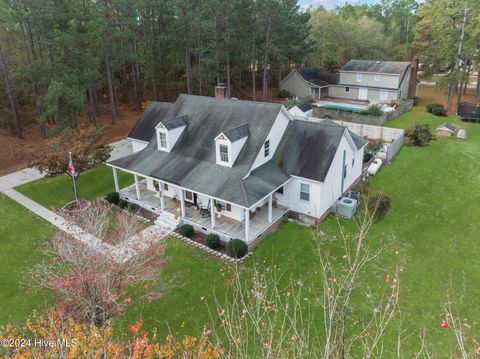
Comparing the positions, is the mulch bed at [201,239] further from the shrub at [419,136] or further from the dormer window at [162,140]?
the shrub at [419,136]

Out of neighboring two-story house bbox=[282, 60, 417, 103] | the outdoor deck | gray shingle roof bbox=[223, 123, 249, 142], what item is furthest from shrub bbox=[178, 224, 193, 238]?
neighboring two-story house bbox=[282, 60, 417, 103]

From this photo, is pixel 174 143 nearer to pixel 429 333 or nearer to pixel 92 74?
pixel 92 74

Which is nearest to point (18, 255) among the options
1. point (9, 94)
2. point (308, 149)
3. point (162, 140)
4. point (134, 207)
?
point (134, 207)

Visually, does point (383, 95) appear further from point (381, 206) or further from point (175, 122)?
point (175, 122)

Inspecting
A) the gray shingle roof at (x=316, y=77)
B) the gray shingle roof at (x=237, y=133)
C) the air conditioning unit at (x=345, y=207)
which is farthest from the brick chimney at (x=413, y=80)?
the gray shingle roof at (x=237, y=133)

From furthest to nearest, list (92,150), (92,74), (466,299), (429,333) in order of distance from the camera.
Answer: (92,74) < (92,150) < (466,299) < (429,333)

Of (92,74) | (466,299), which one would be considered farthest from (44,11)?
(466,299)
